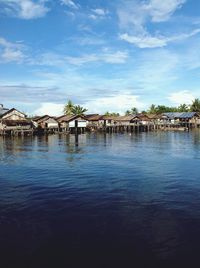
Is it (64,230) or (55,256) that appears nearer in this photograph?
(55,256)

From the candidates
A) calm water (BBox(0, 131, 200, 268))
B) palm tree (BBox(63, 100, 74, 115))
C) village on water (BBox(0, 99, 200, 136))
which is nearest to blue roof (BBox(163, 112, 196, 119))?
village on water (BBox(0, 99, 200, 136))

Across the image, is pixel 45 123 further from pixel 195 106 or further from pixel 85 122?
pixel 195 106

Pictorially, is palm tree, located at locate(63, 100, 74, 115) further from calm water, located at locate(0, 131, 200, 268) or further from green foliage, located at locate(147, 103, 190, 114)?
calm water, located at locate(0, 131, 200, 268)

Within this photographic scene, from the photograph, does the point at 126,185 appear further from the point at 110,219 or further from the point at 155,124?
the point at 155,124

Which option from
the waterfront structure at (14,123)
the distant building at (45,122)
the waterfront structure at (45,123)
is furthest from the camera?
the distant building at (45,122)

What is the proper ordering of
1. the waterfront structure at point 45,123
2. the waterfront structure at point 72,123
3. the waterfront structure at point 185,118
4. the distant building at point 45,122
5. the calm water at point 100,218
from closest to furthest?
the calm water at point 100,218 < the waterfront structure at point 45,123 < the distant building at point 45,122 < the waterfront structure at point 72,123 < the waterfront structure at point 185,118

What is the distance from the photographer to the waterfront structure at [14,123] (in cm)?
7206

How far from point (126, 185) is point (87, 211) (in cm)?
566

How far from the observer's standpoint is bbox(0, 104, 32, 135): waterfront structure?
72062 mm

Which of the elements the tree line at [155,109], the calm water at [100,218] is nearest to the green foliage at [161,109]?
the tree line at [155,109]

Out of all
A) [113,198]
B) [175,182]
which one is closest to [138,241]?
[113,198]

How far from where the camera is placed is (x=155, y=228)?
520 inches

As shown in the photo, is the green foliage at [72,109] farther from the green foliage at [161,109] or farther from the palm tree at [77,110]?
the green foliage at [161,109]

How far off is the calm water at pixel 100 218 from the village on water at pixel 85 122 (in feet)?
164
